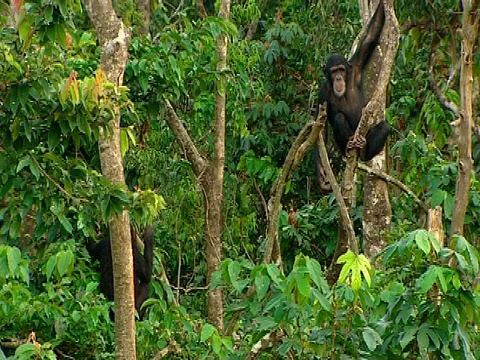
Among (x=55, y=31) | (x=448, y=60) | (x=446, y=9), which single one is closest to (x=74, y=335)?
(x=55, y=31)

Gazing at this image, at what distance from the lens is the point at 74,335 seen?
541cm

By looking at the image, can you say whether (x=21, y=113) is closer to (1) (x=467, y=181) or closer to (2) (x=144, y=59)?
(2) (x=144, y=59)

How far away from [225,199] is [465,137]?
144 inches

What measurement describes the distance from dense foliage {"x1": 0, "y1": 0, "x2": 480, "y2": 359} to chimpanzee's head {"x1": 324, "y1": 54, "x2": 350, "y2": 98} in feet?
1.71

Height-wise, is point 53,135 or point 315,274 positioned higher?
point 53,135

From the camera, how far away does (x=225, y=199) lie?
27.7 feet

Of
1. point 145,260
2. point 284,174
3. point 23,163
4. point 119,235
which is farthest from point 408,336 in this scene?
point 145,260

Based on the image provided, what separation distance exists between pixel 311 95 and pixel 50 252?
179 inches

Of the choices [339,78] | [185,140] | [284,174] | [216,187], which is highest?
[339,78]

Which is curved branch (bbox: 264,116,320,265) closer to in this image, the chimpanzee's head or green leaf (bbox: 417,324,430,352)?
green leaf (bbox: 417,324,430,352)

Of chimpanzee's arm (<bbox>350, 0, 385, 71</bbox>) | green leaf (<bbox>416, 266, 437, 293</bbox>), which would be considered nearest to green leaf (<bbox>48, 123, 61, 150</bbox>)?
green leaf (<bbox>416, 266, 437, 293</bbox>)

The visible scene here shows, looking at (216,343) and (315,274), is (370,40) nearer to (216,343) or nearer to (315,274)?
(216,343)

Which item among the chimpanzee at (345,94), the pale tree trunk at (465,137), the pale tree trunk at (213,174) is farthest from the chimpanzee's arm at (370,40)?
the pale tree trunk at (213,174)

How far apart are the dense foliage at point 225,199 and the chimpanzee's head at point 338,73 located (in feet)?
1.71
